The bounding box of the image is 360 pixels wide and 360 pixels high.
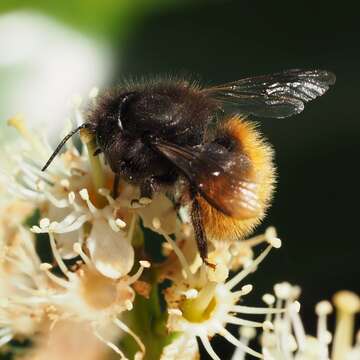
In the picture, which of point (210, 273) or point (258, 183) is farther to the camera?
point (210, 273)

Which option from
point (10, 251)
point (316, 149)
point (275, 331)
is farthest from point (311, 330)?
point (10, 251)

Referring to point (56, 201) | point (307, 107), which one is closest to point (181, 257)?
point (56, 201)

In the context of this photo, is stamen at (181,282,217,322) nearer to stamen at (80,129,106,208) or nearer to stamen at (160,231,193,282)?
stamen at (160,231,193,282)

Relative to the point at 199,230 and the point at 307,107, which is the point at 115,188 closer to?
Answer: the point at 199,230

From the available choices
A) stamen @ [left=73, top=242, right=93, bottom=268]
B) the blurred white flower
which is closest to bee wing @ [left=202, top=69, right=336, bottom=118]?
stamen @ [left=73, top=242, right=93, bottom=268]

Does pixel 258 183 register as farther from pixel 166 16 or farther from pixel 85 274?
pixel 166 16
